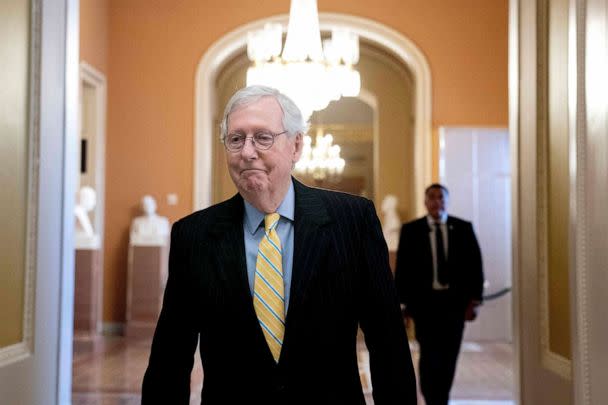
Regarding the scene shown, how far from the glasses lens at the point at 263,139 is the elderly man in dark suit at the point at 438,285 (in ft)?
12.6

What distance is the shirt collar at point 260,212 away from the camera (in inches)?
76.6

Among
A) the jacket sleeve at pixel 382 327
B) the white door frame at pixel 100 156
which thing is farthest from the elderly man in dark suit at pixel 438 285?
the white door frame at pixel 100 156

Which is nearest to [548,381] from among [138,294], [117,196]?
[138,294]

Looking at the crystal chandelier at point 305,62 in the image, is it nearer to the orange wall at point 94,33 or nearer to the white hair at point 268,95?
the orange wall at point 94,33

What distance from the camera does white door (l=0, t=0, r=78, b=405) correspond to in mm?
3408

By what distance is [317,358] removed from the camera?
1.86m

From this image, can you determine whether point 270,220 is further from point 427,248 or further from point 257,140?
point 427,248

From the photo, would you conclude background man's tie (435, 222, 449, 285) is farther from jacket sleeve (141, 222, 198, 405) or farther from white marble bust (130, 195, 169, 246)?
white marble bust (130, 195, 169, 246)

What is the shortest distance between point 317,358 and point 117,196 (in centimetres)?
973

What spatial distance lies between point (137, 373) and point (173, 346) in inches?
228

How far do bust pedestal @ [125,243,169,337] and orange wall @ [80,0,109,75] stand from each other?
246cm

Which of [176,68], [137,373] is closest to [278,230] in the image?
[137,373]

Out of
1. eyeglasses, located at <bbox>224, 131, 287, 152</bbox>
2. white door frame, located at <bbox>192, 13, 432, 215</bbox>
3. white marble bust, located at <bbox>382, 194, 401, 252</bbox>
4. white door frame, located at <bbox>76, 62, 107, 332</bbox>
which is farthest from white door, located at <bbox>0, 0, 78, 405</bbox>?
white marble bust, located at <bbox>382, 194, 401, 252</bbox>

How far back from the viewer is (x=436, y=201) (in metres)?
5.72
